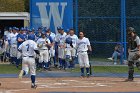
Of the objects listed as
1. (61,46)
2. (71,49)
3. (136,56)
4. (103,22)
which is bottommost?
(136,56)

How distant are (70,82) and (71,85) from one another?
3.80ft

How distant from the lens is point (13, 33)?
2669cm

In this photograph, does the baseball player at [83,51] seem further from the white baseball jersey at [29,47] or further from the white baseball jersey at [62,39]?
the white baseball jersey at [29,47]

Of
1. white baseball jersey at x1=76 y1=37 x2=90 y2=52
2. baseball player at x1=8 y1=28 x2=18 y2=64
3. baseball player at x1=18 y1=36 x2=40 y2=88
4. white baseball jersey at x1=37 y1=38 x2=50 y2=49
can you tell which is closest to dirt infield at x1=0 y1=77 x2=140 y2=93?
baseball player at x1=18 y1=36 x2=40 y2=88

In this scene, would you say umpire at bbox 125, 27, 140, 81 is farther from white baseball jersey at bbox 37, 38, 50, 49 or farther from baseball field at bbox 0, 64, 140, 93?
white baseball jersey at bbox 37, 38, 50, 49

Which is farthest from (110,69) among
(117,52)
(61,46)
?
(117,52)

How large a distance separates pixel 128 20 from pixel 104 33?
1.72 meters

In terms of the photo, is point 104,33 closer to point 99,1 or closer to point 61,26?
point 99,1

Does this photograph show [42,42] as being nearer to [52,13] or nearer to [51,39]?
[51,39]

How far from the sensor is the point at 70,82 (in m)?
18.6

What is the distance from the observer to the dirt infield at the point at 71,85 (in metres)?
15.8

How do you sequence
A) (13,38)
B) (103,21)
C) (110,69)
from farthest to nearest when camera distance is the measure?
(103,21)
(13,38)
(110,69)

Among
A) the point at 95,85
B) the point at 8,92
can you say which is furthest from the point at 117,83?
the point at 8,92

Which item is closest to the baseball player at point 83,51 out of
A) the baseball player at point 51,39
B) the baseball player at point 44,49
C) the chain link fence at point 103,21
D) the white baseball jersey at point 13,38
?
the baseball player at point 44,49
